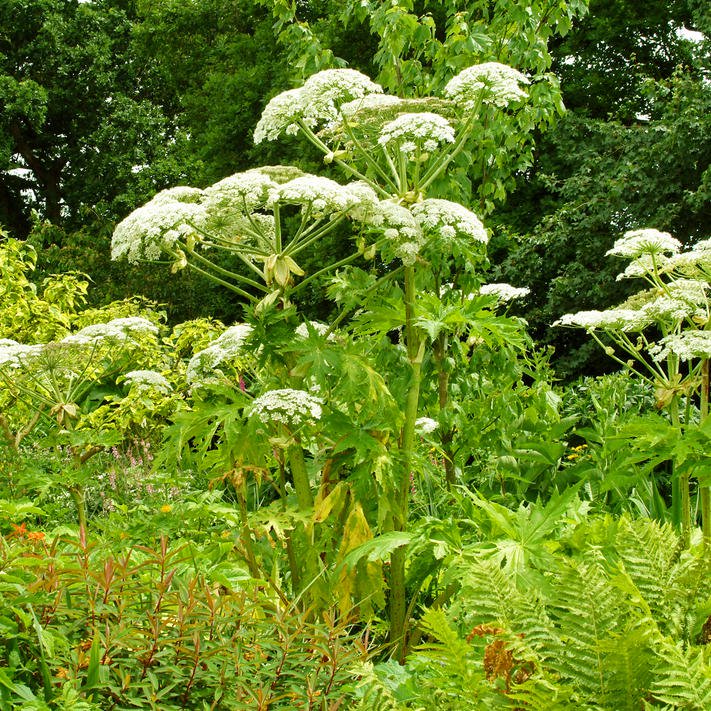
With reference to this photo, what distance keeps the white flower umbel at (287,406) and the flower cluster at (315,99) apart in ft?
4.22

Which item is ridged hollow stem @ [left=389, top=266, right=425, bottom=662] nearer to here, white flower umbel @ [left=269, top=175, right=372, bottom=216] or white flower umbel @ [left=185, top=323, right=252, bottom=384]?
white flower umbel @ [left=269, top=175, right=372, bottom=216]

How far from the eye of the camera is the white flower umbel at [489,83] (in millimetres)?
3801

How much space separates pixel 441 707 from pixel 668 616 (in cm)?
55

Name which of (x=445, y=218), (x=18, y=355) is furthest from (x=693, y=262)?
(x=18, y=355)

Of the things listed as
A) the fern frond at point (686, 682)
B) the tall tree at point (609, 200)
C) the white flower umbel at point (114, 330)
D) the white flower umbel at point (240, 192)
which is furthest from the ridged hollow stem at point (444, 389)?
the tall tree at point (609, 200)

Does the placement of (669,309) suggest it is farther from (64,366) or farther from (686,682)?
(64,366)

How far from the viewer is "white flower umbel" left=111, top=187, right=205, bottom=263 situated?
3334 millimetres

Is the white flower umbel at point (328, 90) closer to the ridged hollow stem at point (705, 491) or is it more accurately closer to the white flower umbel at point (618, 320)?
the white flower umbel at point (618, 320)

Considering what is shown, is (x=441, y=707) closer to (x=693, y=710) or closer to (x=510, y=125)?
(x=693, y=710)

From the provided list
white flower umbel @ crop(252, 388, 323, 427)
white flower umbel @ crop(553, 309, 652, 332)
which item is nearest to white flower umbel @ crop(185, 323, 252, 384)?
white flower umbel @ crop(252, 388, 323, 427)

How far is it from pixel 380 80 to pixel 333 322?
156 inches

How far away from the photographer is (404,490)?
142 inches

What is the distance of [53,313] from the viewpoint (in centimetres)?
714

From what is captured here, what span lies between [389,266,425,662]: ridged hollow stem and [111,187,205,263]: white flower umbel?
0.99m
